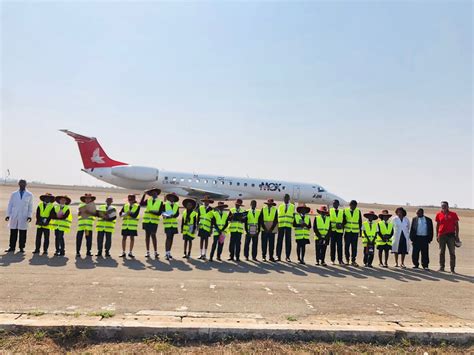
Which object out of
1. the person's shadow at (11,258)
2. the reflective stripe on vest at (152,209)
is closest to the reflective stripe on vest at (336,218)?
the reflective stripe on vest at (152,209)

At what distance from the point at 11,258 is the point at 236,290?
633cm

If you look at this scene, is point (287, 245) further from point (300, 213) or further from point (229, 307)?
point (229, 307)

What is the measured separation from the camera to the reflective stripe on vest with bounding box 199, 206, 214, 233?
37.2 feet

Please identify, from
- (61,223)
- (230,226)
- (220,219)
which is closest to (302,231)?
(230,226)

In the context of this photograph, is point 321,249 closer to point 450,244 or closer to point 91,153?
point 450,244

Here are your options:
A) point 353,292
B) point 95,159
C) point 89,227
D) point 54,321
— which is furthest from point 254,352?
point 95,159

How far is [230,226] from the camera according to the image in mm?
11469

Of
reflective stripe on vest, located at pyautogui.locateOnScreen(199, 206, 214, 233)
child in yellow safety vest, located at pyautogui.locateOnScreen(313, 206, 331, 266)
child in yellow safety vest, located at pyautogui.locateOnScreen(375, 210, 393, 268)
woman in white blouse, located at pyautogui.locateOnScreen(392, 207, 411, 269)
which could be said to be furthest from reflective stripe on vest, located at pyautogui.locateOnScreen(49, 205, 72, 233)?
woman in white blouse, located at pyautogui.locateOnScreen(392, 207, 411, 269)

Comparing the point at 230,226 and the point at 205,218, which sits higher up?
the point at 205,218

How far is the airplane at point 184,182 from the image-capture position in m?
34.3

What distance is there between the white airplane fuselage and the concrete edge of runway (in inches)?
1131

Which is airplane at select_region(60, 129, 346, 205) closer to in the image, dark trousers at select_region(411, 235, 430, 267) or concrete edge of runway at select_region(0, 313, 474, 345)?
dark trousers at select_region(411, 235, 430, 267)

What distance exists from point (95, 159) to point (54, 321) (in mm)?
32033

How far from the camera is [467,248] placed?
17188 mm
